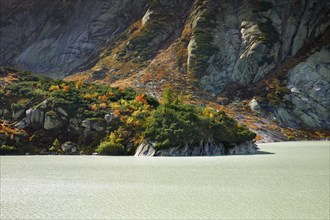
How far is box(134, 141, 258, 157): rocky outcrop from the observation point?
151 ft

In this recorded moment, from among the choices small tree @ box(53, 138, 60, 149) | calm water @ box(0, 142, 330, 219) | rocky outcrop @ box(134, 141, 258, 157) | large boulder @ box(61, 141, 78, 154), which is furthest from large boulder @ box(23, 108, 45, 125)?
calm water @ box(0, 142, 330, 219)

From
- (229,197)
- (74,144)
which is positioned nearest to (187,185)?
(229,197)

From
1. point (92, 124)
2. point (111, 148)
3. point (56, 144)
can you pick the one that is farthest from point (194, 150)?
point (56, 144)

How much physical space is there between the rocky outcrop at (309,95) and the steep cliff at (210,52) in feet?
0.97

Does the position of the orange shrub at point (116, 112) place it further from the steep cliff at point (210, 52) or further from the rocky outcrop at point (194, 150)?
the steep cliff at point (210, 52)

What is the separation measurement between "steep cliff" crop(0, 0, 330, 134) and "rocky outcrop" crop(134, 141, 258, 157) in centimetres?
5269

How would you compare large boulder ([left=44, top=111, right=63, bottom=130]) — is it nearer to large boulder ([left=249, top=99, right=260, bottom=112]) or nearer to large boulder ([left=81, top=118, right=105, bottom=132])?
large boulder ([left=81, top=118, right=105, bottom=132])

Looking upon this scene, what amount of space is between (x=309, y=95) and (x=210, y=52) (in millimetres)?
36719

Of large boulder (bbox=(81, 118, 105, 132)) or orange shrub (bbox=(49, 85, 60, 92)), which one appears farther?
orange shrub (bbox=(49, 85, 60, 92))

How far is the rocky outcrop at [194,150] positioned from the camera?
46050 millimetres

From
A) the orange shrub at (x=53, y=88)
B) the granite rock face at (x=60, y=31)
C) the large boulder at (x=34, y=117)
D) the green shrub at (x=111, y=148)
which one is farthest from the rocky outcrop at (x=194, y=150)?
the granite rock face at (x=60, y=31)

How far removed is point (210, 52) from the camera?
416 feet

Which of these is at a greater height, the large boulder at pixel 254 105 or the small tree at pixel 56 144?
the large boulder at pixel 254 105

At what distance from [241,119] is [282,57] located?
4386cm
